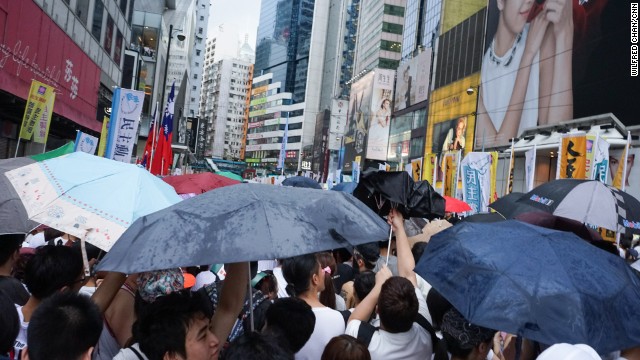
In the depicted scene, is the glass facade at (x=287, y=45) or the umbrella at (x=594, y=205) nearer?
the umbrella at (x=594, y=205)

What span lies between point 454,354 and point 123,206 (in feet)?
7.39

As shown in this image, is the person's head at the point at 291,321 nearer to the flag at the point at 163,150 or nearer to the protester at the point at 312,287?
the protester at the point at 312,287

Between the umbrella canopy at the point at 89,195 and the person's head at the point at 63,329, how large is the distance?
62 centimetres

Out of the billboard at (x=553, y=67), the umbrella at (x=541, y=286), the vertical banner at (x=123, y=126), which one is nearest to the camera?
the umbrella at (x=541, y=286)

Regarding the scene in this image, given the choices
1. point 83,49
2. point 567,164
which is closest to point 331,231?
point 567,164

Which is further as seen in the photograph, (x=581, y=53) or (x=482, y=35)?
(x=482, y=35)

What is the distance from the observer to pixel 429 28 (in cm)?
5697

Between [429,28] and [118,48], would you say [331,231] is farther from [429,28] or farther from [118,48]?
[429,28]

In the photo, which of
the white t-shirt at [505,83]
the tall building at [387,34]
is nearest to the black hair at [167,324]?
the white t-shirt at [505,83]

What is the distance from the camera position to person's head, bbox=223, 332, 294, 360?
2.31 m

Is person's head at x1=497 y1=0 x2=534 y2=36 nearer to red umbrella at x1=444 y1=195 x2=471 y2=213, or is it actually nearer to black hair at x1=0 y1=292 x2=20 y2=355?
red umbrella at x1=444 y1=195 x2=471 y2=213

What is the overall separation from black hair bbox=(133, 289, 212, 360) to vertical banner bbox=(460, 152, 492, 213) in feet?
46.4

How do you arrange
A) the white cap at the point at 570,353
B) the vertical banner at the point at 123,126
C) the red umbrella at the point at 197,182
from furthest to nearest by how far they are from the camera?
the vertical banner at the point at 123,126 < the red umbrella at the point at 197,182 < the white cap at the point at 570,353

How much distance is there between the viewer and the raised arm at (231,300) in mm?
2928
